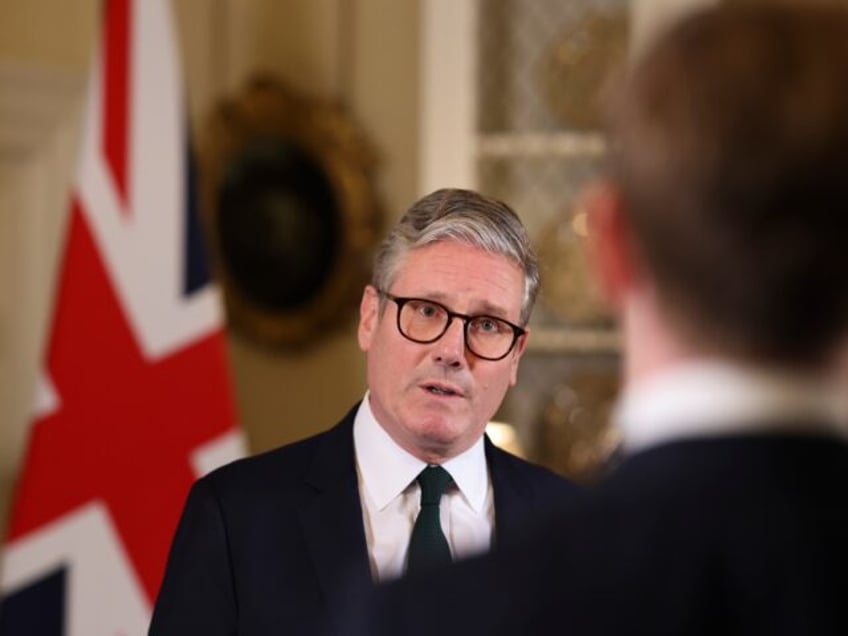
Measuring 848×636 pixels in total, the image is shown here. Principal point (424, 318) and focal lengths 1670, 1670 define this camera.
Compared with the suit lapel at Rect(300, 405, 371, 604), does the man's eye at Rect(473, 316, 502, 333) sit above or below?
above

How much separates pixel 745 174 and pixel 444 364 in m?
1.13

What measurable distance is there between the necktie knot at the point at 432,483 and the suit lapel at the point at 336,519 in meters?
0.07

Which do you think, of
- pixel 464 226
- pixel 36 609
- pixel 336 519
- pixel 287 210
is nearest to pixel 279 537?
pixel 336 519

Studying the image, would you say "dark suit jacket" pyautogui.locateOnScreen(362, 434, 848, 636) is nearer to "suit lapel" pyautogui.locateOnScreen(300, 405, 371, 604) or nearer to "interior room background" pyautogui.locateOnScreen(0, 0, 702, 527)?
"suit lapel" pyautogui.locateOnScreen(300, 405, 371, 604)

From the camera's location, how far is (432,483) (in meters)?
1.88

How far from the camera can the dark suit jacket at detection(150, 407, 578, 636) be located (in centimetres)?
178

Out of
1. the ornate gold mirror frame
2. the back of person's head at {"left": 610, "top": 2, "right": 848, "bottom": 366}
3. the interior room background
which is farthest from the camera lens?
the ornate gold mirror frame

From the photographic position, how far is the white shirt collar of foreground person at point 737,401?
0.84 meters

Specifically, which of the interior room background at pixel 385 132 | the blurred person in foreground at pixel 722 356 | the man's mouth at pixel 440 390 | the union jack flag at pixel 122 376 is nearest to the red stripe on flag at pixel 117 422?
the union jack flag at pixel 122 376

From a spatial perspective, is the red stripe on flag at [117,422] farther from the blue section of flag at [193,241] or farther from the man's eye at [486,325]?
the man's eye at [486,325]

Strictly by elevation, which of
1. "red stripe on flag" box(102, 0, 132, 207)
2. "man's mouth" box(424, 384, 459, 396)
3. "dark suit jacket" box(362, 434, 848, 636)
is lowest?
"red stripe on flag" box(102, 0, 132, 207)

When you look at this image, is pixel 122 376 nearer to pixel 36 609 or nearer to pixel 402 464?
pixel 36 609

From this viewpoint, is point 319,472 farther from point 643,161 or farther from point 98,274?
point 98,274

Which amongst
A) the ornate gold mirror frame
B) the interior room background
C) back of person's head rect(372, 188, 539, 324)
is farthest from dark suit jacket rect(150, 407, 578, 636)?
the ornate gold mirror frame
